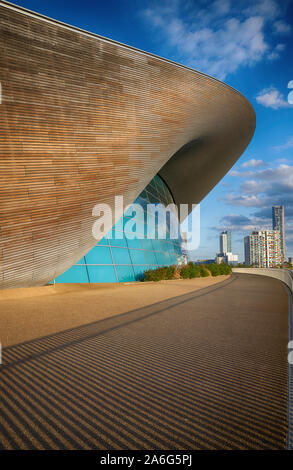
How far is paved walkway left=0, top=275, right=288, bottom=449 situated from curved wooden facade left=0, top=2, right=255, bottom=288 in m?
5.59

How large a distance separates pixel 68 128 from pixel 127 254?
9284 millimetres

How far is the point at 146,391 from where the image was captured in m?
2.73

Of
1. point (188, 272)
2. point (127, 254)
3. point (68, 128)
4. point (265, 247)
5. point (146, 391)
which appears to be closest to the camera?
point (146, 391)

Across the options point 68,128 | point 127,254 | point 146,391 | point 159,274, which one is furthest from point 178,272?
point 146,391

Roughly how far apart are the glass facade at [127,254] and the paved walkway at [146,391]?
374 inches

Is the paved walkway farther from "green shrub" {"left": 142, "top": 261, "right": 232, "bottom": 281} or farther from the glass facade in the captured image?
"green shrub" {"left": 142, "top": 261, "right": 232, "bottom": 281}

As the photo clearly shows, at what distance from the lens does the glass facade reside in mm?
14289

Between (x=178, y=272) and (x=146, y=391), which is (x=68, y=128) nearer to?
(x=146, y=391)

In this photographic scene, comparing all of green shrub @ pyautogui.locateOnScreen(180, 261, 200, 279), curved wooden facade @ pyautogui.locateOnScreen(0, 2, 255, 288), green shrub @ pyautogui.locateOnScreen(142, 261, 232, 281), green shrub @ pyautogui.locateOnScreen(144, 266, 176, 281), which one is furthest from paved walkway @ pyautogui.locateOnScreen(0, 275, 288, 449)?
green shrub @ pyautogui.locateOnScreen(180, 261, 200, 279)

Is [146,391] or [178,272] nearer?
[146,391]

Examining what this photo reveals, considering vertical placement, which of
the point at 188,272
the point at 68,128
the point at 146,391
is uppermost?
the point at 68,128

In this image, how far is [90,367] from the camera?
10.9 ft
